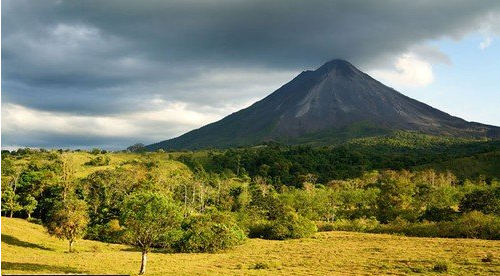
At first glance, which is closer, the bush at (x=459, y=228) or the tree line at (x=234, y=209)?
the tree line at (x=234, y=209)

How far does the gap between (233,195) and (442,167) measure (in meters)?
93.6

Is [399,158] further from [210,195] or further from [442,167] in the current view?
[210,195]

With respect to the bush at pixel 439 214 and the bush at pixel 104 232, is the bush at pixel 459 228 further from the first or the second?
the bush at pixel 104 232

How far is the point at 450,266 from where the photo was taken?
139 ft

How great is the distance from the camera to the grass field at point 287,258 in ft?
132

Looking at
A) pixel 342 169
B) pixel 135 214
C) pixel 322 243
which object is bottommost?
pixel 322 243

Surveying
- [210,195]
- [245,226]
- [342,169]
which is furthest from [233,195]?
[342,169]

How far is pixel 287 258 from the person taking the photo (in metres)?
52.7

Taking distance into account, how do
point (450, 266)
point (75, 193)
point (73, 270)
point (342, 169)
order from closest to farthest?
point (73, 270)
point (450, 266)
point (75, 193)
point (342, 169)

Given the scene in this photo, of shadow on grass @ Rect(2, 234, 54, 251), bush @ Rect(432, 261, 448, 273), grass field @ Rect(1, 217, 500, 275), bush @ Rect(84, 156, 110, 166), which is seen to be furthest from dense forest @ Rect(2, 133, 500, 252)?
bush @ Rect(432, 261, 448, 273)

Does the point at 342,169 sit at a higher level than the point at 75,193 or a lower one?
higher

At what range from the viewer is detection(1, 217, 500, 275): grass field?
40312mm

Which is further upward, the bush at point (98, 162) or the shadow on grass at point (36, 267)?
the bush at point (98, 162)

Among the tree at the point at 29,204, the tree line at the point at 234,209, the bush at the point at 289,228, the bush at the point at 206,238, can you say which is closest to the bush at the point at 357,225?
the tree line at the point at 234,209
